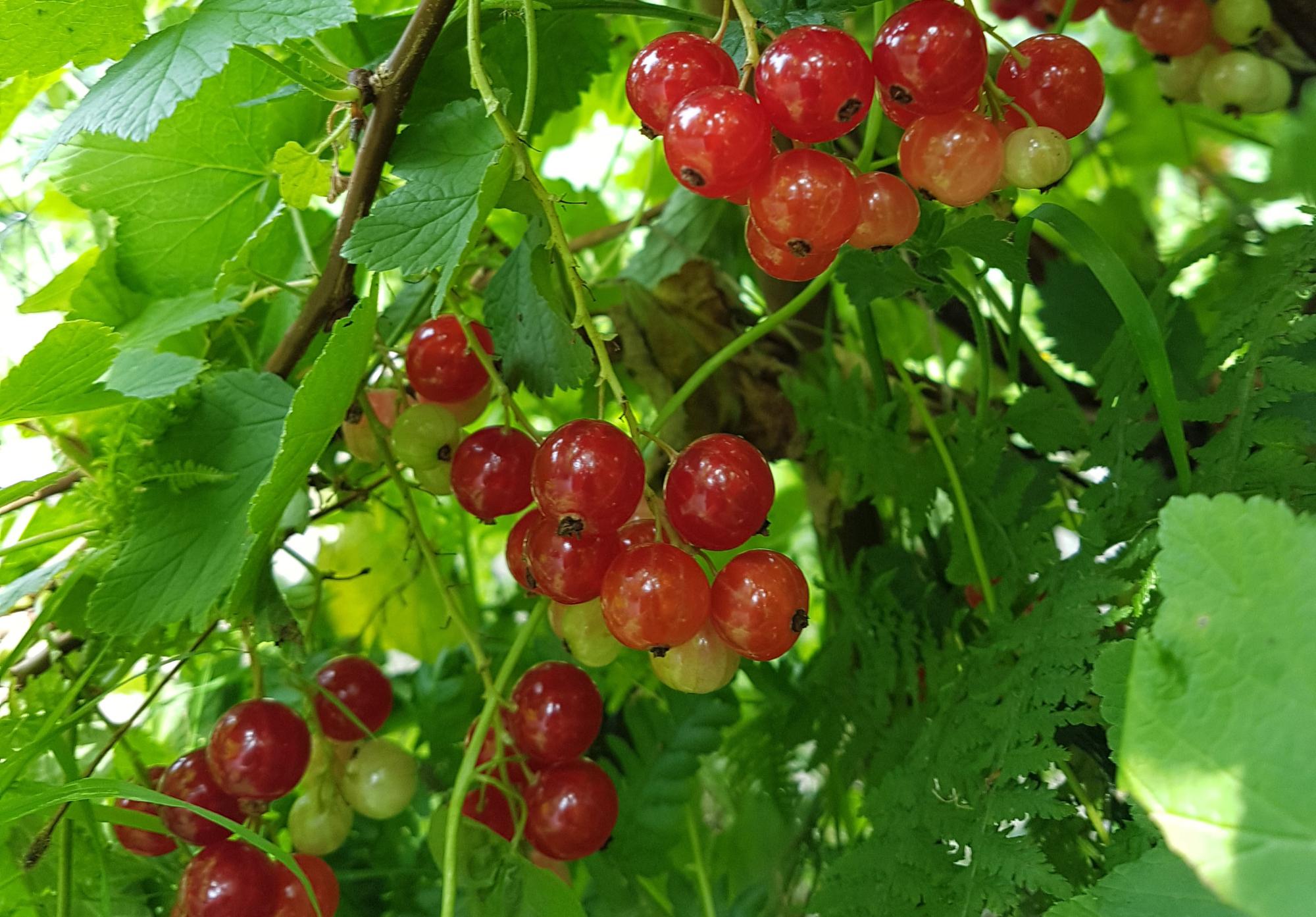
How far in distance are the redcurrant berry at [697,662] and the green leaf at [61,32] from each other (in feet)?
1.15

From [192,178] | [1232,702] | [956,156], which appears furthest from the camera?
[192,178]

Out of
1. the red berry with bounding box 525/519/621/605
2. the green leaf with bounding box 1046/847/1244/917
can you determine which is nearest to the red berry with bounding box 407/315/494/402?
the red berry with bounding box 525/519/621/605

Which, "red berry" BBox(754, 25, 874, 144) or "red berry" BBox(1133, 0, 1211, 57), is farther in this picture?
"red berry" BBox(1133, 0, 1211, 57)

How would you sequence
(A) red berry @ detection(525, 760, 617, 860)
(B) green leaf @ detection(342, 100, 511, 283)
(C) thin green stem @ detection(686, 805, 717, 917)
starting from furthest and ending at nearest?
(C) thin green stem @ detection(686, 805, 717, 917), (A) red berry @ detection(525, 760, 617, 860), (B) green leaf @ detection(342, 100, 511, 283)

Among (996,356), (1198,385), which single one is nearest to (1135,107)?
(996,356)

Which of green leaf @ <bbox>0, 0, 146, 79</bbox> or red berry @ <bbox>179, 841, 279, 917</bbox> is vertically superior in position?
green leaf @ <bbox>0, 0, 146, 79</bbox>

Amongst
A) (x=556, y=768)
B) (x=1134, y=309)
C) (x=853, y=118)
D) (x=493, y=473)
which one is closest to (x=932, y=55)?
(x=853, y=118)

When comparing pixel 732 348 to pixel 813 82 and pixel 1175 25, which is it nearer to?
pixel 813 82

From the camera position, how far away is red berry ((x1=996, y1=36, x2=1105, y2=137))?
375 millimetres

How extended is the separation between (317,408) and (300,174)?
0.44 feet

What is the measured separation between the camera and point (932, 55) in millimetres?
336

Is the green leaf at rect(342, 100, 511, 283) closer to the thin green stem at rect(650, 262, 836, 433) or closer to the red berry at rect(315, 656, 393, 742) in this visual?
the thin green stem at rect(650, 262, 836, 433)

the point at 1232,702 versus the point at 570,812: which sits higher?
the point at 1232,702

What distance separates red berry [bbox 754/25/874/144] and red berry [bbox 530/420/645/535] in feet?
0.42
